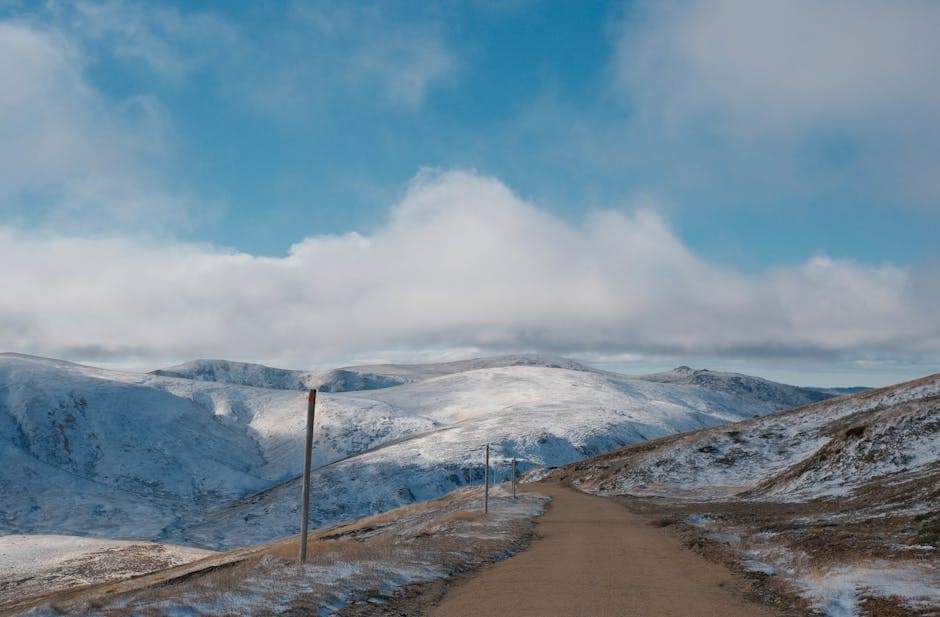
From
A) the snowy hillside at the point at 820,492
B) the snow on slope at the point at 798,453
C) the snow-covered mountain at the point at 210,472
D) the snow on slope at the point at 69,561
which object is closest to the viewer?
the snowy hillside at the point at 820,492

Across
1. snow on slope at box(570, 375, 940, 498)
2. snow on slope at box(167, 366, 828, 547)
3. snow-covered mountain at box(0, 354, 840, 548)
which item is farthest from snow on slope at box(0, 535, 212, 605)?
snow on slope at box(570, 375, 940, 498)

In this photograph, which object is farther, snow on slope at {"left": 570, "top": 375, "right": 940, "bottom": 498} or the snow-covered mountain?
the snow-covered mountain

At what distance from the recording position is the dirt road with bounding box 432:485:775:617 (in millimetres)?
14617

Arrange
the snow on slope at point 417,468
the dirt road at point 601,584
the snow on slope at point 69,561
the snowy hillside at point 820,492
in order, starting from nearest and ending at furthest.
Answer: the dirt road at point 601,584 → the snowy hillside at point 820,492 → the snow on slope at point 69,561 → the snow on slope at point 417,468

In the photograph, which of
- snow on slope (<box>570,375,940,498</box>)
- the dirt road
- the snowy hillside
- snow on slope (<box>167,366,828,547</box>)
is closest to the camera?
the dirt road

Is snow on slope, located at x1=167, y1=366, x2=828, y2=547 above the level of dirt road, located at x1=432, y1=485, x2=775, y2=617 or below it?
below

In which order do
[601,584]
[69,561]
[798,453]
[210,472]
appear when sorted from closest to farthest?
[601,584]
[798,453]
[69,561]
[210,472]

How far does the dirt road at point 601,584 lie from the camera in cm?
1462

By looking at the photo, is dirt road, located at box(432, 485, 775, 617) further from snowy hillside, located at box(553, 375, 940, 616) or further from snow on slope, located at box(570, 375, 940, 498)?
snow on slope, located at box(570, 375, 940, 498)

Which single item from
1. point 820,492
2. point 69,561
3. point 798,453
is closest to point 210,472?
point 69,561

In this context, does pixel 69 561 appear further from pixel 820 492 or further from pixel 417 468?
pixel 820 492

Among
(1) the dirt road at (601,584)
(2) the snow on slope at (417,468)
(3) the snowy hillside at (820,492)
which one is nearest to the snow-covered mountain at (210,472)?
(2) the snow on slope at (417,468)

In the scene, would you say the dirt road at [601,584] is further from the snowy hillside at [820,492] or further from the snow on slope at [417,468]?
the snow on slope at [417,468]

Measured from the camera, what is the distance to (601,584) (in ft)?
57.6
